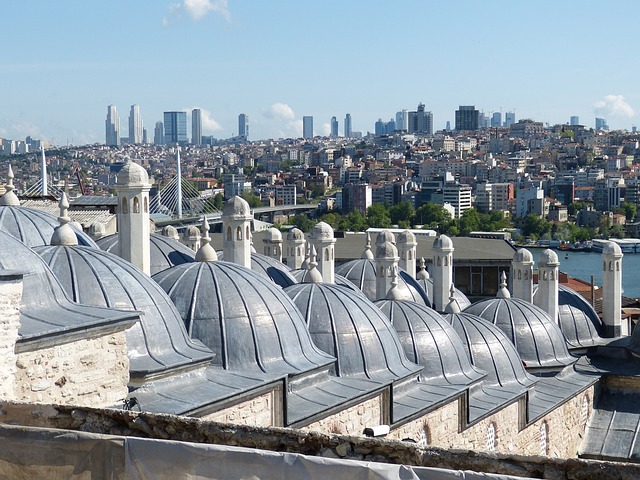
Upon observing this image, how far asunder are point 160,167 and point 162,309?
133822 mm

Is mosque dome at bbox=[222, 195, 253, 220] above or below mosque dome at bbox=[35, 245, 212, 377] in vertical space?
above

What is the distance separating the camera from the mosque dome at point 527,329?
48.5ft

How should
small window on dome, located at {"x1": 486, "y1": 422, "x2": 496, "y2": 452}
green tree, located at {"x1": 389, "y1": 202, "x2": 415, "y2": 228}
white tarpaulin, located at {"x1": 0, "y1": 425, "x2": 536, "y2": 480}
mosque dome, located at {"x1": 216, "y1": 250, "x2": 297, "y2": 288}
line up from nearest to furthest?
1. white tarpaulin, located at {"x1": 0, "y1": 425, "x2": 536, "y2": 480}
2. small window on dome, located at {"x1": 486, "y1": 422, "x2": 496, "y2": 452}
3. mosque dome, located at {"x1": 216, "y1": 250, "x2": 297, "y2": 288}
4. green tree, located at {"x1": 389, "y1": 202, "x2": 415, "y2": 228}

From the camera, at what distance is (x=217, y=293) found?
30.7 feet

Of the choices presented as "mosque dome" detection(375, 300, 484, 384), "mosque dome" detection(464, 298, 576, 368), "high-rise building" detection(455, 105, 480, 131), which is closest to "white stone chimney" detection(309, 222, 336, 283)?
"mosque dome" detection(375, 300, 484, 384)

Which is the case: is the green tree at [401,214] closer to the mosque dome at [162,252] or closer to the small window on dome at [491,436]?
the mosque dome at [162,252]

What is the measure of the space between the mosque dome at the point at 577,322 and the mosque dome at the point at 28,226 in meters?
8.17

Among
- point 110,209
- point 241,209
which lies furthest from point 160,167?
point 241,209

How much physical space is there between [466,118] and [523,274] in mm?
164653

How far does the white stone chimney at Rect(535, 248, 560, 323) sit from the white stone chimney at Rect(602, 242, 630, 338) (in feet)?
4.00

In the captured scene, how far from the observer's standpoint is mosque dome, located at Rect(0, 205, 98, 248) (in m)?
10.6

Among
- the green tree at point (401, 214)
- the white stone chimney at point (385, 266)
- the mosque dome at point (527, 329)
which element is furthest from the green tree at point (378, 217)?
the white stone chimney at point (385, 266)

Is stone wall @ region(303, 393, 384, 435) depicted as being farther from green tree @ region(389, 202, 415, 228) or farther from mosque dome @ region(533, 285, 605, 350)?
green tree @ region(389, 202, 415, 228)

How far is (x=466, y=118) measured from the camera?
17912 centimetres
